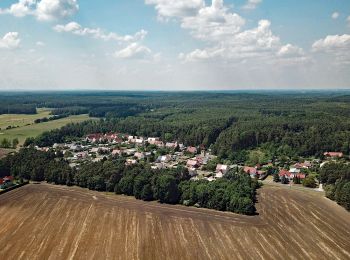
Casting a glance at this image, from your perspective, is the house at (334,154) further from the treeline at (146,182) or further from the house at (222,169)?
the treeline at (146,182)

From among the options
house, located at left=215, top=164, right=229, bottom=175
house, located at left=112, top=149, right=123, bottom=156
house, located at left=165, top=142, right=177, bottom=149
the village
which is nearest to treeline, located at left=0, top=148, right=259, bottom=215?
the village

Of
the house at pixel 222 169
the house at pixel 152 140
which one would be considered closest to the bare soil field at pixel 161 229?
the house at pixel 222 169

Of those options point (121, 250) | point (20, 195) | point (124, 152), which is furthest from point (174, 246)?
point (124, 152)

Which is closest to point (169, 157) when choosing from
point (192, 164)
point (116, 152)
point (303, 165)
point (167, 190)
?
point (192, 164)

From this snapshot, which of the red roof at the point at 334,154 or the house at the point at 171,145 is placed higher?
the red roof at the point at 334,154

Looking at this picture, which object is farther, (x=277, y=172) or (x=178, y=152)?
(x=178, y=152)

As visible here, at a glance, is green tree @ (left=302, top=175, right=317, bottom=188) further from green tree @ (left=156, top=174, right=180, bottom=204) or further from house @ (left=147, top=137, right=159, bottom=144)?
house @ (left=147, top=137, right=159, bottom=144)

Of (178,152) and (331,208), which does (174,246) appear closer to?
(331,208)

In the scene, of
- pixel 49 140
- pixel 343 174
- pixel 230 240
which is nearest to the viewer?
pixel 230 240
